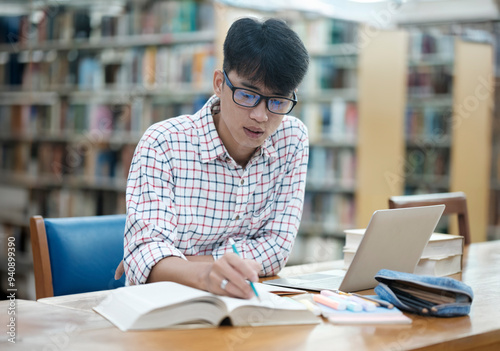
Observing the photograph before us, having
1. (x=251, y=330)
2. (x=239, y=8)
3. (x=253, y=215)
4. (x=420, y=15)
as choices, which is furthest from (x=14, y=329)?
(x=420, y=15)

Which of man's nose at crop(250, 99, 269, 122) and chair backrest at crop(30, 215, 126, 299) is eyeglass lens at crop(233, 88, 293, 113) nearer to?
man's nose at crop(250, 99, 269, 122)

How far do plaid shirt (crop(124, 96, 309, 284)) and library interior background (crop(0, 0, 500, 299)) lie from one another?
7.79ft

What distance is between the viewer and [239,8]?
390 centimetres

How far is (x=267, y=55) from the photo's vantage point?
1.38 meters

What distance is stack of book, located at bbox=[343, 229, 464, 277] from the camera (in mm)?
1527

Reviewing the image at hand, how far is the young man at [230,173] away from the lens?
137 centimetres

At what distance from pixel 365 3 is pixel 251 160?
2.63 m

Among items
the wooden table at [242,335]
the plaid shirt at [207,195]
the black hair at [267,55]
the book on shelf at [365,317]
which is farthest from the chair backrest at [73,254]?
the book on shelf at [365,317]

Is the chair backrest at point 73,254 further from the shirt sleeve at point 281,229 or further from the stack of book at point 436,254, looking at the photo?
the stack of book at point 436,254

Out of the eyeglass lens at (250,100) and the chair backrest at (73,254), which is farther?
the chair backrest at (73,254)

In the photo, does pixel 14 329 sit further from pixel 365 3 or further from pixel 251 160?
pixel 365 3

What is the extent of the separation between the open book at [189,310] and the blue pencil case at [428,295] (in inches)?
7.6

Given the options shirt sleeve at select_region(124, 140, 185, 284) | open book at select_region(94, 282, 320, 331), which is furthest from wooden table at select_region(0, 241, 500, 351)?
shirt sleeve at select_region(124, 140, 185, 284)

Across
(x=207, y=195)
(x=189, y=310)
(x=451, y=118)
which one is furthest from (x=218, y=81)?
(x=451, y=118)
